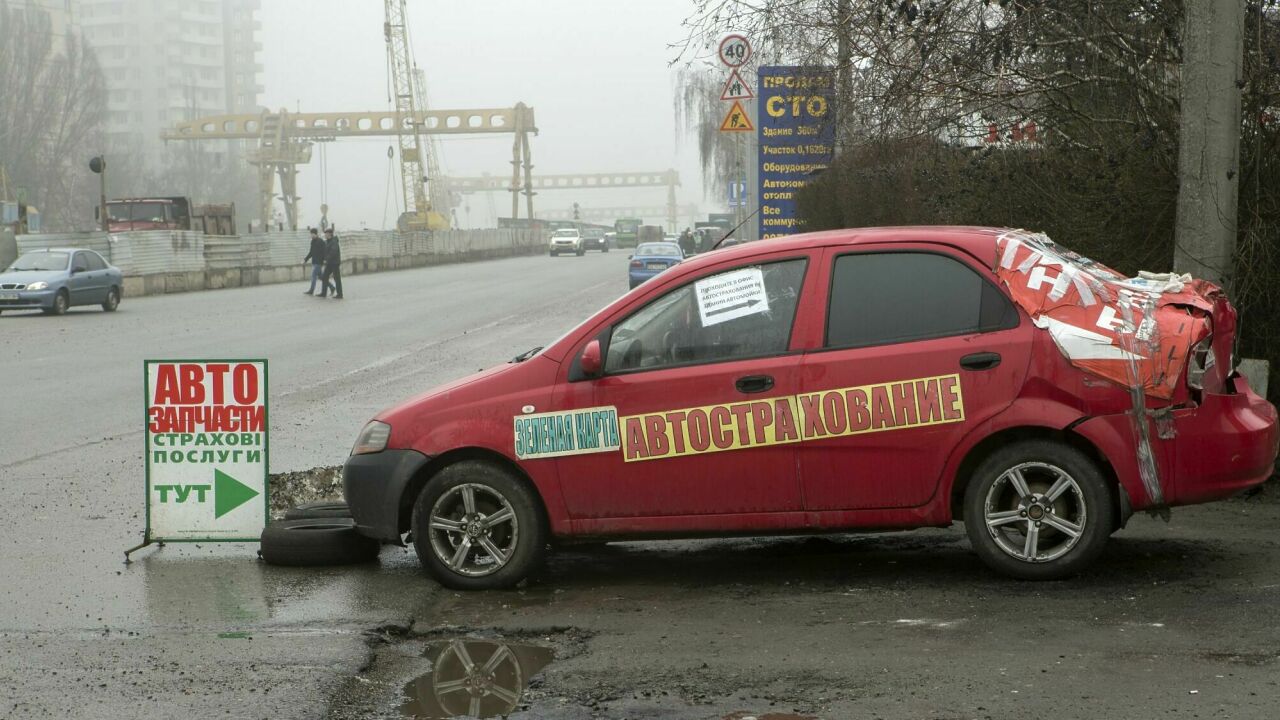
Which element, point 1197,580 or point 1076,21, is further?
point 1076,21

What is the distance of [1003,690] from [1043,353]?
1.93 m

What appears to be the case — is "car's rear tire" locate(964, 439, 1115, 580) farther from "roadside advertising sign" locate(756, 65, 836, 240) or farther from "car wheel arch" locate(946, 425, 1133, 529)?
"roadside advertising sign" locate(756, 65, 836, 240)

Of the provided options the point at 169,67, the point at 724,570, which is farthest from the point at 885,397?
the point at 169,67

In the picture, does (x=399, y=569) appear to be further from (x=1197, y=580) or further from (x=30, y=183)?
(x=30, y=183)

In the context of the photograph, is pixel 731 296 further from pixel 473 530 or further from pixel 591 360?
pixel 473 530

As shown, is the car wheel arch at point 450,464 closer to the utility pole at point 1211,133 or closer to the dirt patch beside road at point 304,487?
the dirt patch beside road at point 304,487

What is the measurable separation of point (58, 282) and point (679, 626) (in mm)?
28296

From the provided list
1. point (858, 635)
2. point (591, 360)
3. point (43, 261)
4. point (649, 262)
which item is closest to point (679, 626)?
point (858, 635)

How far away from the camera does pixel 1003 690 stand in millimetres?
4984

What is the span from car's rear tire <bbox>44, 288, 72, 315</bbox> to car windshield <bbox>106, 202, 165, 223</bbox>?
784 inches

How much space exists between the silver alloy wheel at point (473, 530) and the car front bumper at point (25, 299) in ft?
87.1

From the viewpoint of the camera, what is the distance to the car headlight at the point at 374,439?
7.00 metres

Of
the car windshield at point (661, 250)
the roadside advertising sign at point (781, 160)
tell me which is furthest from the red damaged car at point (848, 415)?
the car windshield at point (661, 250)

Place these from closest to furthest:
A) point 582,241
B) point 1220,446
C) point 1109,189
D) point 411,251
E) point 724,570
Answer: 1. point 1220,446
2. point 724,570
3. point 1109,189
4. point 411,251
5. point 582,241
